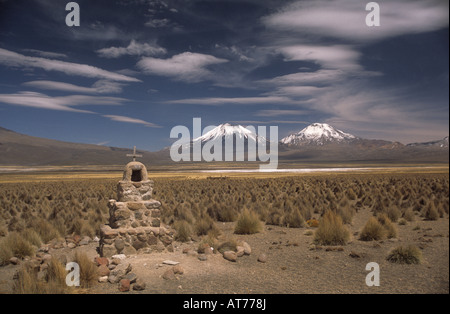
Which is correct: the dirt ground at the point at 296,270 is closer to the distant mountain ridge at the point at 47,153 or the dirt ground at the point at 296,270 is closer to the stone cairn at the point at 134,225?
the stone cairn at the point at 134,225

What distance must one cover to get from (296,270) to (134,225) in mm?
4647

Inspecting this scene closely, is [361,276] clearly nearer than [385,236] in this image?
Yes

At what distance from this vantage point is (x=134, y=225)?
8.88 metres

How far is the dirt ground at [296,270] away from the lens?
6.20 m

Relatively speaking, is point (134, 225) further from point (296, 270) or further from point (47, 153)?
point (47, 153)

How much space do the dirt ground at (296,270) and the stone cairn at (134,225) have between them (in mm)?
402

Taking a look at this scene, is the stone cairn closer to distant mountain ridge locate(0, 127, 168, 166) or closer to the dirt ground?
the dirt ground

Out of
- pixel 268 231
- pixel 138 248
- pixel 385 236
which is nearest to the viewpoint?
pixel 138 248

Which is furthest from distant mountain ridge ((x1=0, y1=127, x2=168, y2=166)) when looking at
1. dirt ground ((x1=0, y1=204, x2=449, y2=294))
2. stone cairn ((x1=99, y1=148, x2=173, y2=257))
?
dirt ground ((x1=0, y1=204, x2=449, y2=294))

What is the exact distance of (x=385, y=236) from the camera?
9.88 metres

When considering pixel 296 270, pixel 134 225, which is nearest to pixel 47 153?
pixel 134 225

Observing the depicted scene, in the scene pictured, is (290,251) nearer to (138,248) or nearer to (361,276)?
(361,276)
